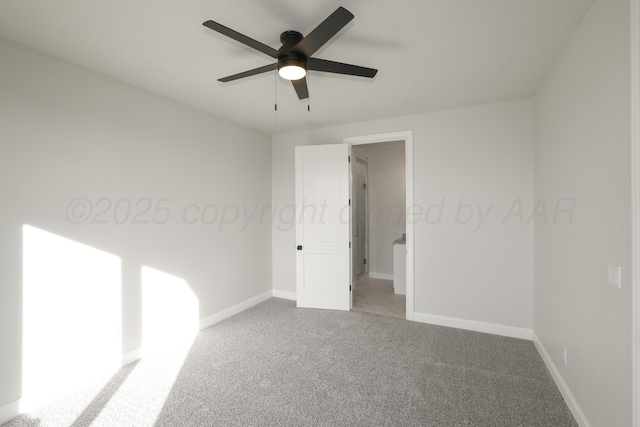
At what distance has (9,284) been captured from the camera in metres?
1.98

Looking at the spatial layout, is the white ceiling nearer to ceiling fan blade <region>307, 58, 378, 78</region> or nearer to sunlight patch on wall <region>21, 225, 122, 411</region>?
ceiling fan blade <region>307, 58, 378, 78</region>

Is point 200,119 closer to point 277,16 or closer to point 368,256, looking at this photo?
point 277,16

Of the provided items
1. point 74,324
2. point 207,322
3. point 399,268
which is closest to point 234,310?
point 207,322

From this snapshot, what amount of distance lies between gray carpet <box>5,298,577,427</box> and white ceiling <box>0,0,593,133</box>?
265 cm

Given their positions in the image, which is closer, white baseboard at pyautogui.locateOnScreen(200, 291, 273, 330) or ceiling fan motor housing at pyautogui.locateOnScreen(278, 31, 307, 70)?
ceiling fan motor housing at pyautogui.locateOnScreen(278, 31, 307, 70)

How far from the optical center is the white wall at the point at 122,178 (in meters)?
2.01

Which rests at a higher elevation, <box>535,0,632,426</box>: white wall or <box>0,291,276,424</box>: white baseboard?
<box>535,0,632,426</box>: white wall

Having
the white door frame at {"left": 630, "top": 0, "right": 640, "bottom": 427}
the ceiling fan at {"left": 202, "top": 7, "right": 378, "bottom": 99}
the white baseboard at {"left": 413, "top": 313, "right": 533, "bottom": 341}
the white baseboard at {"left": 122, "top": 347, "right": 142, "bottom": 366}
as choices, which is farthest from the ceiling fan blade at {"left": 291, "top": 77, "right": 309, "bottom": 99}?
the white baseboard at {"left": 413, "top": 313, "right": 533, "bottom": 341}

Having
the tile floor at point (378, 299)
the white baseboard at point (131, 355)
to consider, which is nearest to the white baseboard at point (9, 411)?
the white baseboard at point (131, 355)

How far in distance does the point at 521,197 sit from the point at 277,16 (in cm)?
304

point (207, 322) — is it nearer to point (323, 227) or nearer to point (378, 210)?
point (323, 227)

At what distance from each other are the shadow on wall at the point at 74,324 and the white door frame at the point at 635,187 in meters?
2.80

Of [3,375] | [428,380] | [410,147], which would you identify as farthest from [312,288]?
[3,375]

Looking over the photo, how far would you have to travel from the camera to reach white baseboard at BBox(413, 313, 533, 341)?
3.14m
